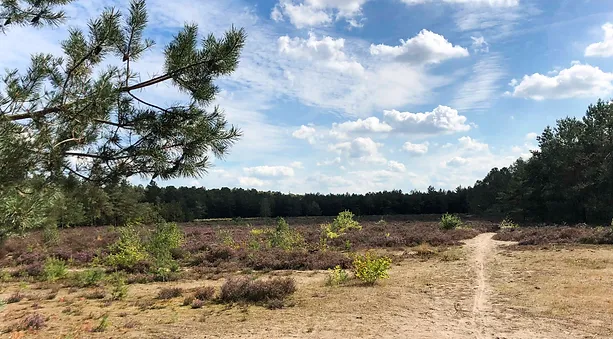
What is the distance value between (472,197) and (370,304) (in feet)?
212

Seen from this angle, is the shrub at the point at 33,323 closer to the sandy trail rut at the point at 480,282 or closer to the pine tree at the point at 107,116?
the pine tree at the point at 107,116

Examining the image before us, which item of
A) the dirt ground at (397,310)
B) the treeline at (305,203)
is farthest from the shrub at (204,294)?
the treeline at (305,203)

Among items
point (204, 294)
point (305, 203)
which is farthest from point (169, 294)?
point (305, 203)

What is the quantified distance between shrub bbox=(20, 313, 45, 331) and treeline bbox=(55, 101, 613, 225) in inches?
83.2

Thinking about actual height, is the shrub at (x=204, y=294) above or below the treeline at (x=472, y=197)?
below

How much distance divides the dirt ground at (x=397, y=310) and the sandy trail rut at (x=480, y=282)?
0.09 ft

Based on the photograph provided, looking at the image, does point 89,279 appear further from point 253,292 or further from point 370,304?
point 370,304

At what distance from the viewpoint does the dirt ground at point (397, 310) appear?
657cm

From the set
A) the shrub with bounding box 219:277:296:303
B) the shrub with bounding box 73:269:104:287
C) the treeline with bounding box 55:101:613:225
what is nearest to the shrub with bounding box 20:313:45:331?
the treeline with bounding box 55:101:613:225

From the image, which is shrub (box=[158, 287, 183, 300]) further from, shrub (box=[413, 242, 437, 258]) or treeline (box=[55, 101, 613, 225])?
shrub (box=[413, 242, 437, 258])

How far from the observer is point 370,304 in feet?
26.9

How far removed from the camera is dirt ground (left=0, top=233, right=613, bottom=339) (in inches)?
259

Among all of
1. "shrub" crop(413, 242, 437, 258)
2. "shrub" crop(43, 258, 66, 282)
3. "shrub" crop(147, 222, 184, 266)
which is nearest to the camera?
"shrub" crop(43, 258, 66, 282)

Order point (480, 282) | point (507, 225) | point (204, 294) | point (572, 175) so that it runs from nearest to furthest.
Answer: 1. point (204, 294)
2. point (480, 282)
3. point (507, 225)
4. point (572, 175)
